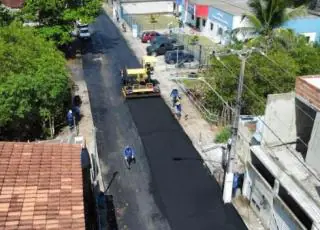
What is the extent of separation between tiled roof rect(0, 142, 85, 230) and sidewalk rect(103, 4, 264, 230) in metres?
9.29

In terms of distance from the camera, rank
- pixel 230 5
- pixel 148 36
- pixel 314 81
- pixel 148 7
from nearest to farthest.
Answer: pixel 314 81 < pixel 148 36 < pixel 230 5 < pixel 148 7

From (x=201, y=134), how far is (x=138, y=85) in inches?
325

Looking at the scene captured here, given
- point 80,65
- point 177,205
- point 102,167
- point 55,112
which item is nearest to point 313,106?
point 177,205

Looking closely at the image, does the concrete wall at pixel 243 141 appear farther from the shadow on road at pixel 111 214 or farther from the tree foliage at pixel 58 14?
the tree foliage at pixel 58 14

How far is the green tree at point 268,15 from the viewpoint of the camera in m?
33.1

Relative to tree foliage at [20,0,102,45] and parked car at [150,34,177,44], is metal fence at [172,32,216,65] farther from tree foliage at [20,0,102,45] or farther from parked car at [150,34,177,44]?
tree foliage at [20,0,102,45]

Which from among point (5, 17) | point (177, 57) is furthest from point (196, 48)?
point (5, 17)

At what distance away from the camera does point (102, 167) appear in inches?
966

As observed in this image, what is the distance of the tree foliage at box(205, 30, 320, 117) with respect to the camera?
2778 centimetres

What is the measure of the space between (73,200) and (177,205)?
8.50m

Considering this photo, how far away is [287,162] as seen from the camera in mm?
19531

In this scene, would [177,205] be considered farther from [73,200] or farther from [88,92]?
[88,92]

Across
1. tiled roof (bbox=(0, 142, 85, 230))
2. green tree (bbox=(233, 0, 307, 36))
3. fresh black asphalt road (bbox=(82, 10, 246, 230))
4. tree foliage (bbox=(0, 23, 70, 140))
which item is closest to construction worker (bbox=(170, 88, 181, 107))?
fresh black asphalt road (bbox=(82, 10, 246, 230))

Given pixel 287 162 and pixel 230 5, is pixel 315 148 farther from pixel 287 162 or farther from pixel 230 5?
pixel 230 5
